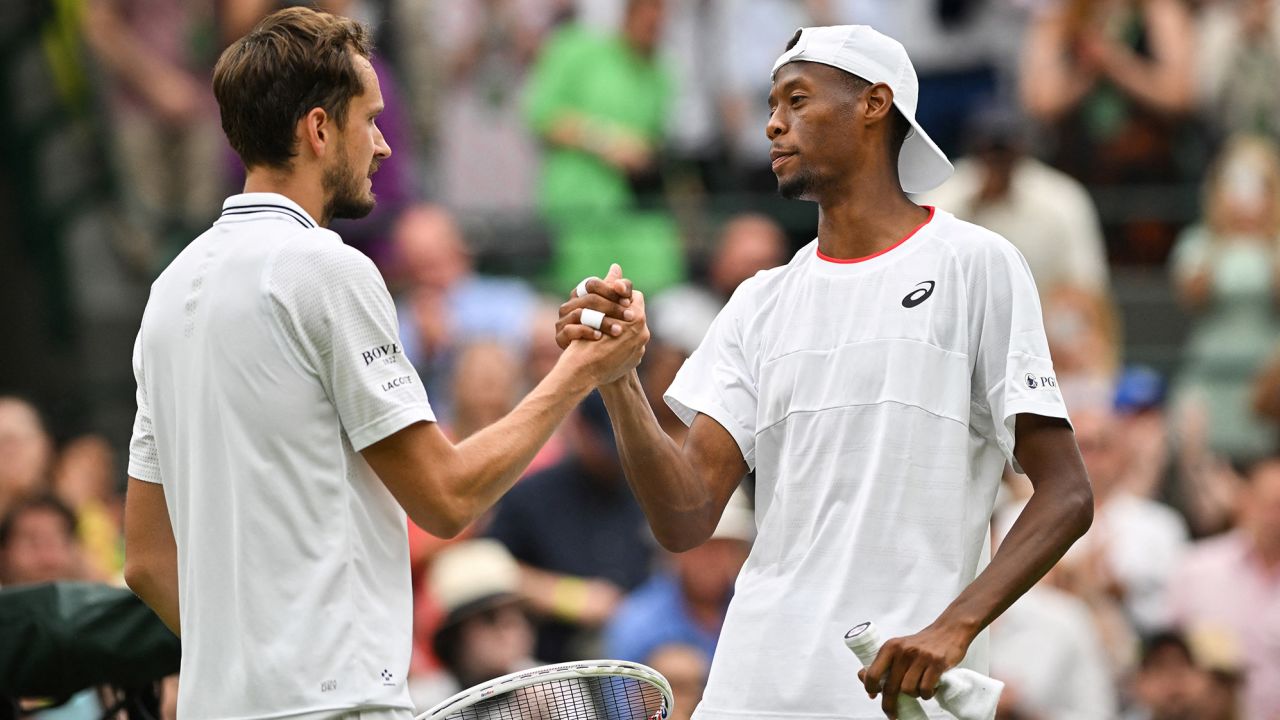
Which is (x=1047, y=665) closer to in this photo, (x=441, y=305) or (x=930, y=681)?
(x=441, y=305)

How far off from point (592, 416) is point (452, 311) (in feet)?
5.25

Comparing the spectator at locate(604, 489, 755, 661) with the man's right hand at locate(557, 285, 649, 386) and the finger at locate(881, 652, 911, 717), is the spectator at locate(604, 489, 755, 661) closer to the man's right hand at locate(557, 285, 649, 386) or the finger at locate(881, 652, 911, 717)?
the man's right hand at locate(557, 285, 649, 386)

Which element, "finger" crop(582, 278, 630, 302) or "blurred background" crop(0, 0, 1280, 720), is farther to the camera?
"blurred background" crop(0, 0, 1280, 720)

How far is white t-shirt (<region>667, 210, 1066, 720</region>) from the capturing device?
407cm

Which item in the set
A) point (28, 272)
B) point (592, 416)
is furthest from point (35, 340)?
point (592, 416)

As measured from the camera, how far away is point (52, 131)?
440 inches

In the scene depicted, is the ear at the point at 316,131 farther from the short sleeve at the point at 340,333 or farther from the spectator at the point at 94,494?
the spectator at the point at 94,494

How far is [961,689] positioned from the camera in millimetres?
3785

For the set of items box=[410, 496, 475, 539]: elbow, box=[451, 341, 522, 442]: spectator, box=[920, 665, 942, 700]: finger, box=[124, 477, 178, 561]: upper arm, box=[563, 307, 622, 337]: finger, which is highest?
box=[563, 307, 622, 337]: finger

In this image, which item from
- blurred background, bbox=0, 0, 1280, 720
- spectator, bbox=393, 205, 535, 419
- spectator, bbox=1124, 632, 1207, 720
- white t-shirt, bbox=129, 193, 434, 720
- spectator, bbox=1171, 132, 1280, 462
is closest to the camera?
white t-shirt, bbox=129, 193, 434, 720

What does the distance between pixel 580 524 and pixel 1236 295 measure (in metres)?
3.80

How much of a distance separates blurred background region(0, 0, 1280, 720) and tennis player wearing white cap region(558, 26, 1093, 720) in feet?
11.9

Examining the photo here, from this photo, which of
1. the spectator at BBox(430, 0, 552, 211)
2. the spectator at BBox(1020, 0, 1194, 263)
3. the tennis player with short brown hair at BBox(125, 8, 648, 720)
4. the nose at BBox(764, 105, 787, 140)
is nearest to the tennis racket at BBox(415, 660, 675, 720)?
→ the tennis player with short brown hair at BBox(125, 8, 648, 720)

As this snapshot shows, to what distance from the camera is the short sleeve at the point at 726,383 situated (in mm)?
4480
